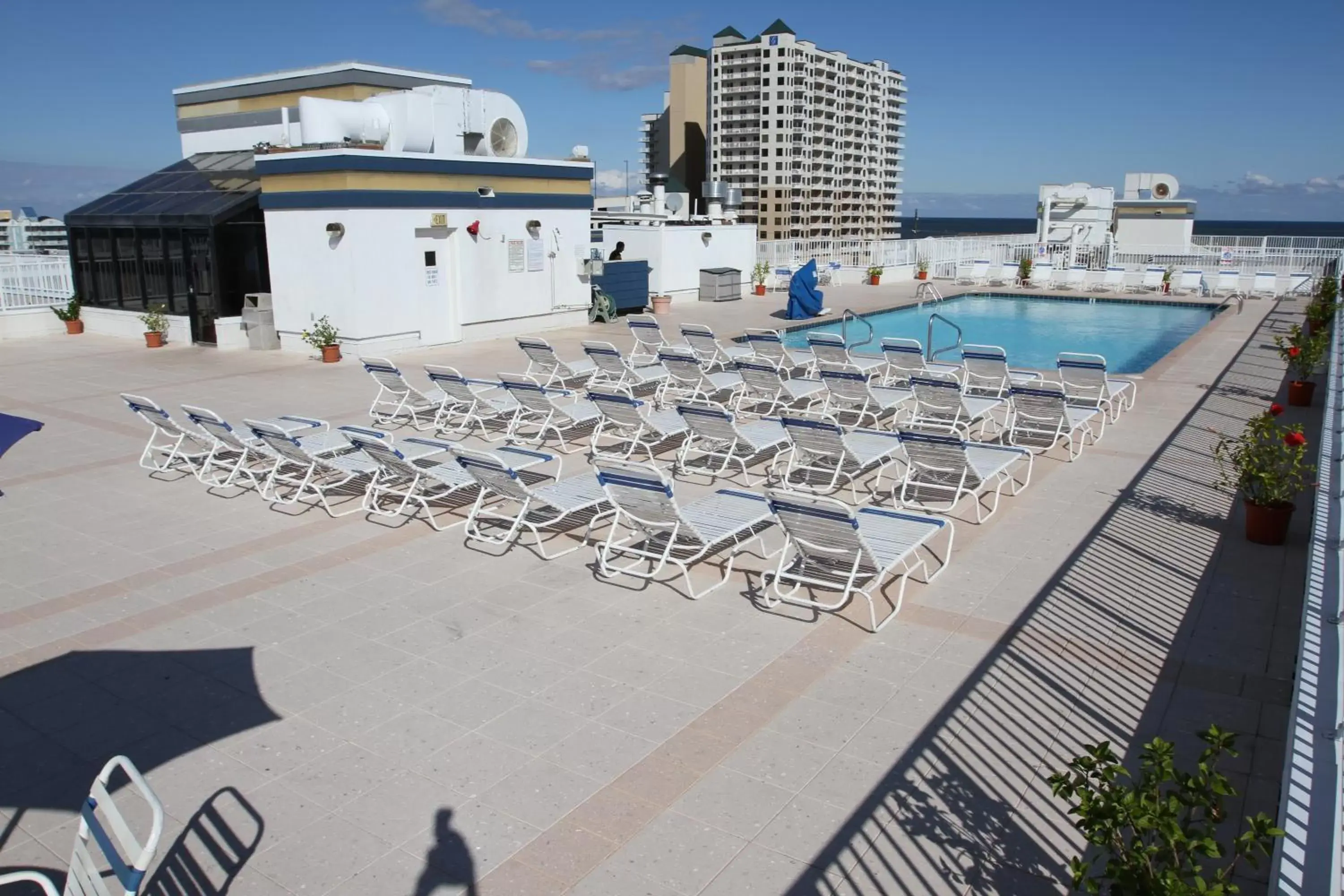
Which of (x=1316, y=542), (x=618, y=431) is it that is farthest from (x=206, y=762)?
(x=618, y=431)

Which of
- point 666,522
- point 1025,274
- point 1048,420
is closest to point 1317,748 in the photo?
point 666,522

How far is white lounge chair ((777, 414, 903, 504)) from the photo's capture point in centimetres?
845

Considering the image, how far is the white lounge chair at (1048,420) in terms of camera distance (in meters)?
9.79

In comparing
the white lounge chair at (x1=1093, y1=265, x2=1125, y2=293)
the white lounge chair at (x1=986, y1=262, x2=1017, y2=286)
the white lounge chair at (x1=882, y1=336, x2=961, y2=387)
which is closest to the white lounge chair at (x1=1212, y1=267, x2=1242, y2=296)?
the white lounge chair at (x1=1093, y1=265, x2=1125, y2=293)

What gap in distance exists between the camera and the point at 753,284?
26.6m

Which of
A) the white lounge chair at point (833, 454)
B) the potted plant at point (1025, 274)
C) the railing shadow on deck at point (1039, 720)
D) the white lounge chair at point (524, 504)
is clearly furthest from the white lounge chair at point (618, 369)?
the potted plant at point (1025, 274)

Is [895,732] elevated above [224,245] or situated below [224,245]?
below

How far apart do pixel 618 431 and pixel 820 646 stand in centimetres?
565

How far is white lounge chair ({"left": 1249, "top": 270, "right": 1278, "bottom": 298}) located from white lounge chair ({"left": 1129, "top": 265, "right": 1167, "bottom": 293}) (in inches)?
87.9

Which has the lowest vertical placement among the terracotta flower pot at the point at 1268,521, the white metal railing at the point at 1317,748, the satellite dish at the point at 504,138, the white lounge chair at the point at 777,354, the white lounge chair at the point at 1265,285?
the terracotta flower pot at the point at 1268,521

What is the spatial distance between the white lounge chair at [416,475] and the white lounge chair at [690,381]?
3.63 m

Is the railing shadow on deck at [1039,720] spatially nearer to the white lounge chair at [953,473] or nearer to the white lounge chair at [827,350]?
the white lounge chair at [953,473]

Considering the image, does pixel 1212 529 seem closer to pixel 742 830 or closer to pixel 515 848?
pixel 742 830

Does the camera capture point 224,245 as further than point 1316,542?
Yes
